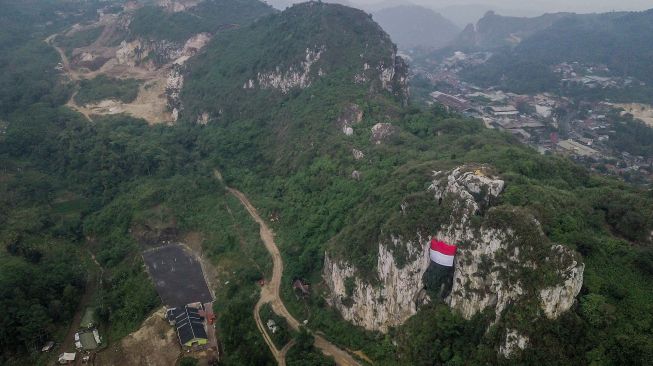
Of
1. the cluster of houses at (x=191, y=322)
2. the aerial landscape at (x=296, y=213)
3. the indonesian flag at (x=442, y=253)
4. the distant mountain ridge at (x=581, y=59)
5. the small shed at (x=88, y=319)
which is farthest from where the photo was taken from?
the distant mountain ridge at (x=581, y=59)

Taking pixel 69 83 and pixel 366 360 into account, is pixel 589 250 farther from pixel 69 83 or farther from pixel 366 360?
pixel 69 83

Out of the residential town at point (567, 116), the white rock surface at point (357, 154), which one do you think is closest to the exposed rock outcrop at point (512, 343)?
the white rock surface at point (357, 154)

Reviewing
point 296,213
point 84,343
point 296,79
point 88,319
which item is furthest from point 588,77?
point 84,343

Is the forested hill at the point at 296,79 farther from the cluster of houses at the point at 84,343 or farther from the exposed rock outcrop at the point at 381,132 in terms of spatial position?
the cluster of houses at the point at 84,343

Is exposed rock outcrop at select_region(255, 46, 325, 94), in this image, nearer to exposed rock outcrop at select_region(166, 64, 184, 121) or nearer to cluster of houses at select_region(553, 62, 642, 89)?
exposed rock outcrop at select_region(166, 64, 184, 121)

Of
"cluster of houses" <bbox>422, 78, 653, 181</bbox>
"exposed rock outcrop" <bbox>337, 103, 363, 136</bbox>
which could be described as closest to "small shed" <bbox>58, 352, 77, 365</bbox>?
"exposed rock outcrop" <bbox>337, 103, 363, 136</bbox>
